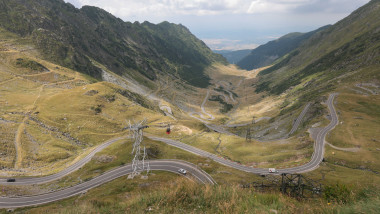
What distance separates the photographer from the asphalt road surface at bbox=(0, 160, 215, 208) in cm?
5300

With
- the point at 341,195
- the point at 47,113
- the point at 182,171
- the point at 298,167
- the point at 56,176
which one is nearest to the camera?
the point at 341,195

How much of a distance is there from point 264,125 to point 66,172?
145 metres

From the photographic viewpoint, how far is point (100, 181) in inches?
2515

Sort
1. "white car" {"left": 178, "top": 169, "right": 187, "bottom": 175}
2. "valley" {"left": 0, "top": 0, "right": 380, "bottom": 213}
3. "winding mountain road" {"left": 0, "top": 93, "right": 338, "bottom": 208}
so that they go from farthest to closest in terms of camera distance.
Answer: "white car" {"left": 178, "top": 169, "right": 187, "bottom": 175} → "winding mountain road" {"left": 0, "top": 93, "right": 338, "bottom": 208} → "valley" {"left": 0, "top": 0, "right": 380, "bottom": 213}

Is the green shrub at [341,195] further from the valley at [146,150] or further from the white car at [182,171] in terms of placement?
the white car at [182,171]

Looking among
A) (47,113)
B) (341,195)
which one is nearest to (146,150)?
(47,113)

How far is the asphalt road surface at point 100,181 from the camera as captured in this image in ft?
174

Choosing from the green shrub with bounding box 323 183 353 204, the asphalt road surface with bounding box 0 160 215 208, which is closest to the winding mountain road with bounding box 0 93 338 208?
the asphalt road surface with bounding box 0 160 215 208

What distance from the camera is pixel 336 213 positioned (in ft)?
32.8

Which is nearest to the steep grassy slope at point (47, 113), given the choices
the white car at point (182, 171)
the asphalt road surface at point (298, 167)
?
the asphalt road surface at point (298, 167)

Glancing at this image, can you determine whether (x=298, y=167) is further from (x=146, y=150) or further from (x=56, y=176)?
(x=56, y=176)

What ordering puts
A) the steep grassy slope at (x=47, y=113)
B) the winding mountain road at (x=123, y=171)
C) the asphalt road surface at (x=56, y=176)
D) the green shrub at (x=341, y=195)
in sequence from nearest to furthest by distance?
1. the green shrub at (x=341, y=195)
2. the winding mountain road at (x=123, y=171)
3. the asphalt road surface at (x=56, y=176)
4. the steep grassy slope at (x=47, y=113)

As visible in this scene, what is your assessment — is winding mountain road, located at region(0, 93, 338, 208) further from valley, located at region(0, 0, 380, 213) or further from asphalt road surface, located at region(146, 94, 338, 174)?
valley, located at region(0, 0, 380, 213)

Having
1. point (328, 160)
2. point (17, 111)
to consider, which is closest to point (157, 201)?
point (328, 160)
